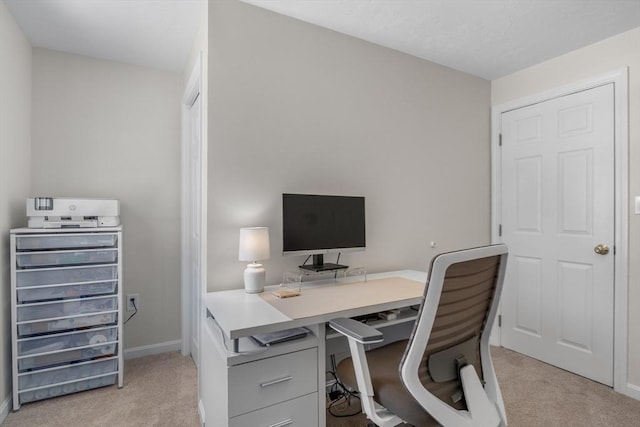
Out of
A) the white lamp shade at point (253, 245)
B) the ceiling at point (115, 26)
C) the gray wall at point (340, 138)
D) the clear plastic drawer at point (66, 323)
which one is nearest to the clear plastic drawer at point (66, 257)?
the clear plastic drawer at point (66, 323)

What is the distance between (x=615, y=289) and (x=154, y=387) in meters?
3.25

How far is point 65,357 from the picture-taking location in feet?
7.14

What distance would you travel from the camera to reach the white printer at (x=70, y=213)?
6.88 ft

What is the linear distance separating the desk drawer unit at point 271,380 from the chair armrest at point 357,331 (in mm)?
258

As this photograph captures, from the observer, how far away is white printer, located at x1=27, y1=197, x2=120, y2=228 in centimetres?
210

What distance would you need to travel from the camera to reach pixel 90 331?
222cm

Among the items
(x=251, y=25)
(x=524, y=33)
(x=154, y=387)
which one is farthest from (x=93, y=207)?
(x=524, y=33)

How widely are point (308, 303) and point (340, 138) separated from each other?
1.21 meters

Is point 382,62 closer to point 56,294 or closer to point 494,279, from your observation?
point 494,279

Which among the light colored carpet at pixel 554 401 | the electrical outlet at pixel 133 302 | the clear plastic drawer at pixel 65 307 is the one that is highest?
the clear plastic drawer at pixel 65 307

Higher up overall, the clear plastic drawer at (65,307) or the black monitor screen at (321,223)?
the black monitor screen at (321,223)

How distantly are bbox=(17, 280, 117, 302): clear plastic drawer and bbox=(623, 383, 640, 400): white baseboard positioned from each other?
3.51 m

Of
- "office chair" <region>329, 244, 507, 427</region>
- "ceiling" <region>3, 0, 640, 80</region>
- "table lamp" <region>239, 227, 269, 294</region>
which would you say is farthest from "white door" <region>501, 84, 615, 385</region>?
"table lamp" <region>239, 227, 269, 294</region>

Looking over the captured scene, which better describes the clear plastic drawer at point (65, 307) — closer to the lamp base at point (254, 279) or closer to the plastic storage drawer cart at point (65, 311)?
the plastic storage drawer cart at point (65, 311)
